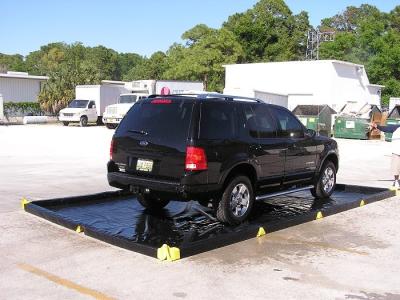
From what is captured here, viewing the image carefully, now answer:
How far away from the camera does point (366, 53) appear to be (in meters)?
59.7

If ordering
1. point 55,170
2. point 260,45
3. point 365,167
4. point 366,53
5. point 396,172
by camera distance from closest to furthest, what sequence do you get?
1. point 396,172
2. point 55,170
3. point 365,167
4. point 366,53
5. point 260,45

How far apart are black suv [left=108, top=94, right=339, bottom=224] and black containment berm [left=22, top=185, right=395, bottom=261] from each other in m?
0.36

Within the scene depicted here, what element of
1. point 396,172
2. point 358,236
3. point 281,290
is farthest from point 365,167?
point 281,290

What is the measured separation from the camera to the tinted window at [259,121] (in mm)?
7422

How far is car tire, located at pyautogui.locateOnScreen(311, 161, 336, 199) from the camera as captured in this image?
30.3 ft

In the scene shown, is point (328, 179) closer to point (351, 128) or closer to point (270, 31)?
point (351, 128)

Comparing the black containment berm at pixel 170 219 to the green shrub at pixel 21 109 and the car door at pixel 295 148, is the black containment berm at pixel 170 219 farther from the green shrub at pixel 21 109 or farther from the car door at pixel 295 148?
the green shrub at pixel 21 109

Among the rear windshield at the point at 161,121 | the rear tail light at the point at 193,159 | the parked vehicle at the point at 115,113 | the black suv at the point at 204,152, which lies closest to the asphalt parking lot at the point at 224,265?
the black suv at the point at 204,152

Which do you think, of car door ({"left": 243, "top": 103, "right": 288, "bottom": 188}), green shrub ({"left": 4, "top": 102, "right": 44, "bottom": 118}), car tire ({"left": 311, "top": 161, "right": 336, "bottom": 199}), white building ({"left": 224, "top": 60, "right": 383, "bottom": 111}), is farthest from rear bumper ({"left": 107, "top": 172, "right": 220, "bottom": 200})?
green shrub ({"left": 4, "top": 102, "right": 44, "bottom": 118})

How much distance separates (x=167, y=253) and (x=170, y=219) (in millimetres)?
1876

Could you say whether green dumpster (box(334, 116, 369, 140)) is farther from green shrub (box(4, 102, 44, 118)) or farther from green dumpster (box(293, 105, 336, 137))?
green shrub (box(4, 102, 44, 118))

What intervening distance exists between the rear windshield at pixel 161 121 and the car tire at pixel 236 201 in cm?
100

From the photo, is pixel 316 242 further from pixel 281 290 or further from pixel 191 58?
pixel 191 58

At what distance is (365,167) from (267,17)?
55591mm
